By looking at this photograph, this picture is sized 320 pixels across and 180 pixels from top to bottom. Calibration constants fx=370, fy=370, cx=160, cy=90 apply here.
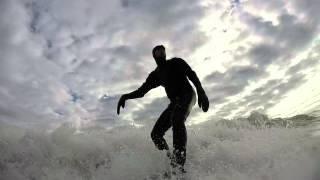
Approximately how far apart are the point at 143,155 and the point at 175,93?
221 cm

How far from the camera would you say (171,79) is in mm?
6594

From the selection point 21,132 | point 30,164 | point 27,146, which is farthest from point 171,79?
point 21,132

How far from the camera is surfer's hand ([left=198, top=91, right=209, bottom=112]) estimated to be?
596 cm

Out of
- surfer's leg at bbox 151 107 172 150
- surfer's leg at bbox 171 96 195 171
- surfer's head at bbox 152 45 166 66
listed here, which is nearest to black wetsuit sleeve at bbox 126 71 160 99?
surfer's head at bbox 152 45 166 66

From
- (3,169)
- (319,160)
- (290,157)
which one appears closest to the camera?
(319,160)

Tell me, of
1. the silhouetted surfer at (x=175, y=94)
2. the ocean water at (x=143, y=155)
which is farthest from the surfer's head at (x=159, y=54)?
the ocean water at (x=143, y=155)

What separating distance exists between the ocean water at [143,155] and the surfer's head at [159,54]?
185 cm

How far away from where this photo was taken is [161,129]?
6.77 m

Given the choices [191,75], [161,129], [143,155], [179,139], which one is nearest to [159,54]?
[191,75]

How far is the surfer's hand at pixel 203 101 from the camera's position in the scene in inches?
235

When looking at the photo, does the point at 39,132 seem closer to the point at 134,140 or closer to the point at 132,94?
the point at 134,140

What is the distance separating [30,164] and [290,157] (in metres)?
5.68

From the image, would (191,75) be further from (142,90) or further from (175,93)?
(142,90)

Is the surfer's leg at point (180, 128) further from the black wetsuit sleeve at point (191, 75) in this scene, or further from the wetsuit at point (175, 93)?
the black wetsuit sleeve at point (191, 75)
